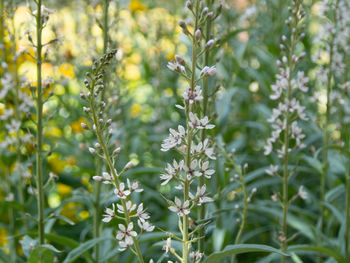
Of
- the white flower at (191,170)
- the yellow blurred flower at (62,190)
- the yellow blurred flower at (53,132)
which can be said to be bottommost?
the yellow blurred flower at (62,190)

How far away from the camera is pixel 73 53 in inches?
270

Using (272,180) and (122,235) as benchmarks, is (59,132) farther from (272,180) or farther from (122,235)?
(122,235)

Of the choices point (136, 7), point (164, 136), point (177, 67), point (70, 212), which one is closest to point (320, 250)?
point (177, 67)

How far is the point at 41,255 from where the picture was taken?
2797 mm

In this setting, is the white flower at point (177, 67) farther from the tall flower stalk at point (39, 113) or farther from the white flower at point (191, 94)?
the tall flower stalk at point (39, 113)

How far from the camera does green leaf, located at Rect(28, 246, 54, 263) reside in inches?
107

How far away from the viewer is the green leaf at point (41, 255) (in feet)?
8.91

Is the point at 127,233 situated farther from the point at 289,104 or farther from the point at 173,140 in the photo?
the point at 289,104

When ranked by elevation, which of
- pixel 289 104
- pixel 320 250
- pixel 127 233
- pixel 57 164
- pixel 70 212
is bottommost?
pixel 70 212

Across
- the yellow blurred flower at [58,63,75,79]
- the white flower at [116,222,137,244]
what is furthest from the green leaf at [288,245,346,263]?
the yellow blurred flower at [58,63,75,79]

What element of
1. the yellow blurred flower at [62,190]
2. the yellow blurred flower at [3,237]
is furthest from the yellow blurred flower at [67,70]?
the yellow blurred flower at [3,237]

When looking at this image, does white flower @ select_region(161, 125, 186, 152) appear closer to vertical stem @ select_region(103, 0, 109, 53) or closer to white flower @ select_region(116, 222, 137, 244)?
white flower @ select_region(116, 222, 137, 244)

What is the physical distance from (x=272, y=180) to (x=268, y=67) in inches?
54.3

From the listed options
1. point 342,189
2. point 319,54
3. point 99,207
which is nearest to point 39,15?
point 99,207
